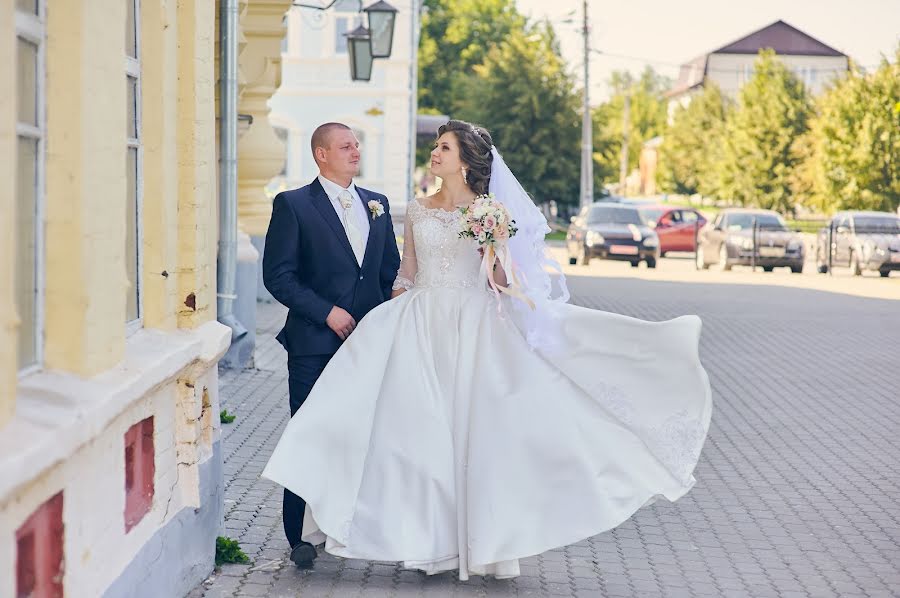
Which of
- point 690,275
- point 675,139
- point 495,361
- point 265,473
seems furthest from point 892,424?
point 675,139

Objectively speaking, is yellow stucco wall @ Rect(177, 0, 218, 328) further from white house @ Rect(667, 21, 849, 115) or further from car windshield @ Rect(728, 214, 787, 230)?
white house @ Rect(667, 21, 849, 115)

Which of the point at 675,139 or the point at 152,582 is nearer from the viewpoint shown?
the point at 152,582

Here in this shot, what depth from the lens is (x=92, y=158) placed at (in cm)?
444

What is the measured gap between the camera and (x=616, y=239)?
34.5m

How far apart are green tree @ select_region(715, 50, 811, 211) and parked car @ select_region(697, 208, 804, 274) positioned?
27177mm

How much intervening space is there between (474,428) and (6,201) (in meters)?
3.04

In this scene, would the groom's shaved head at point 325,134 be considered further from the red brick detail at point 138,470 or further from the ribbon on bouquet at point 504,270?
the red brick detail at point 138,470

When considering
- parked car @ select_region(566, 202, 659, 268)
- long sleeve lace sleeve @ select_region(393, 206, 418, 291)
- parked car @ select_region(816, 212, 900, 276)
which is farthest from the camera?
parked car @ select_region(566, 202, 659, 268)

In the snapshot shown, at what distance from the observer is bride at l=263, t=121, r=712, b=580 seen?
6184 millimetres

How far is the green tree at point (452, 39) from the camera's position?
69875 millimetres

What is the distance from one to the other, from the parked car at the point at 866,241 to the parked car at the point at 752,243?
94 cm

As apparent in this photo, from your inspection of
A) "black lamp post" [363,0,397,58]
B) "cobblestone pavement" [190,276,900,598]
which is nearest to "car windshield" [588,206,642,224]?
"black lamp post" [363,0,397,58]

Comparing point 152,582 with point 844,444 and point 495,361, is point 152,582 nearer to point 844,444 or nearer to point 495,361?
point 495,361

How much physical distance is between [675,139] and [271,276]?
272 ft
